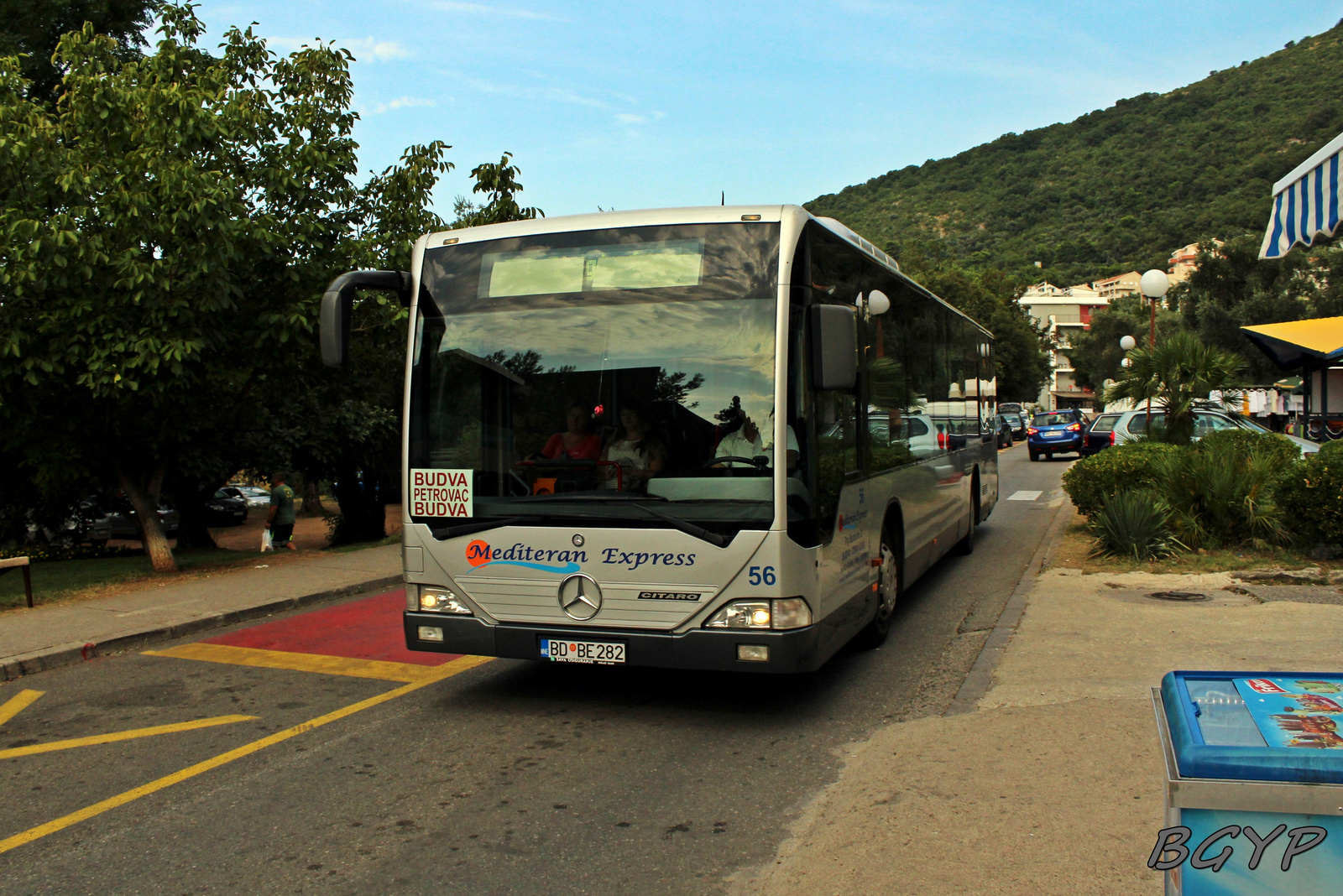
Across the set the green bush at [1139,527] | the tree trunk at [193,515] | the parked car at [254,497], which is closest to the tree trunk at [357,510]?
the tree trunk at [193,515]

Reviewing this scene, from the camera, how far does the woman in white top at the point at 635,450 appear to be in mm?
5699

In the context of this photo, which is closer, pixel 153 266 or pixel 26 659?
pixel 26 659

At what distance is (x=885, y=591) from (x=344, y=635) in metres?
4.79

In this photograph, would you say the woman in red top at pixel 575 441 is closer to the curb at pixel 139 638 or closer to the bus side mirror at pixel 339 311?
the bus side mirror at pixel 339 311

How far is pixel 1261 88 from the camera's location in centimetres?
9694

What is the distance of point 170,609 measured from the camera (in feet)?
34.2

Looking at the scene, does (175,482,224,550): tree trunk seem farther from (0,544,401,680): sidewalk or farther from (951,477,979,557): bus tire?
(951,477,979,557): bus tire

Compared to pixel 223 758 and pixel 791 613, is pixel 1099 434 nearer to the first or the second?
pixel 791 613

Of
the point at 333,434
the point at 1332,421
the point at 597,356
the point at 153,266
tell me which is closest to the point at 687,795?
the point at 597,356

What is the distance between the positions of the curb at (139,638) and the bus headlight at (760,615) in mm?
5936

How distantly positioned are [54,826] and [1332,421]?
2443 centimetres

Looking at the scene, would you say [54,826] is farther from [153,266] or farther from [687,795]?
[153,266]

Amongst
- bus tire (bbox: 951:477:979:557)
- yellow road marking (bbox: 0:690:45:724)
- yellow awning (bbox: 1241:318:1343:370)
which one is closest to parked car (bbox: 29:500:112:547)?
yellow road marking (bbox: 0:690:45:724)

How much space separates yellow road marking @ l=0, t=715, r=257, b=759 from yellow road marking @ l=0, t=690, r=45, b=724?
0.91 m
